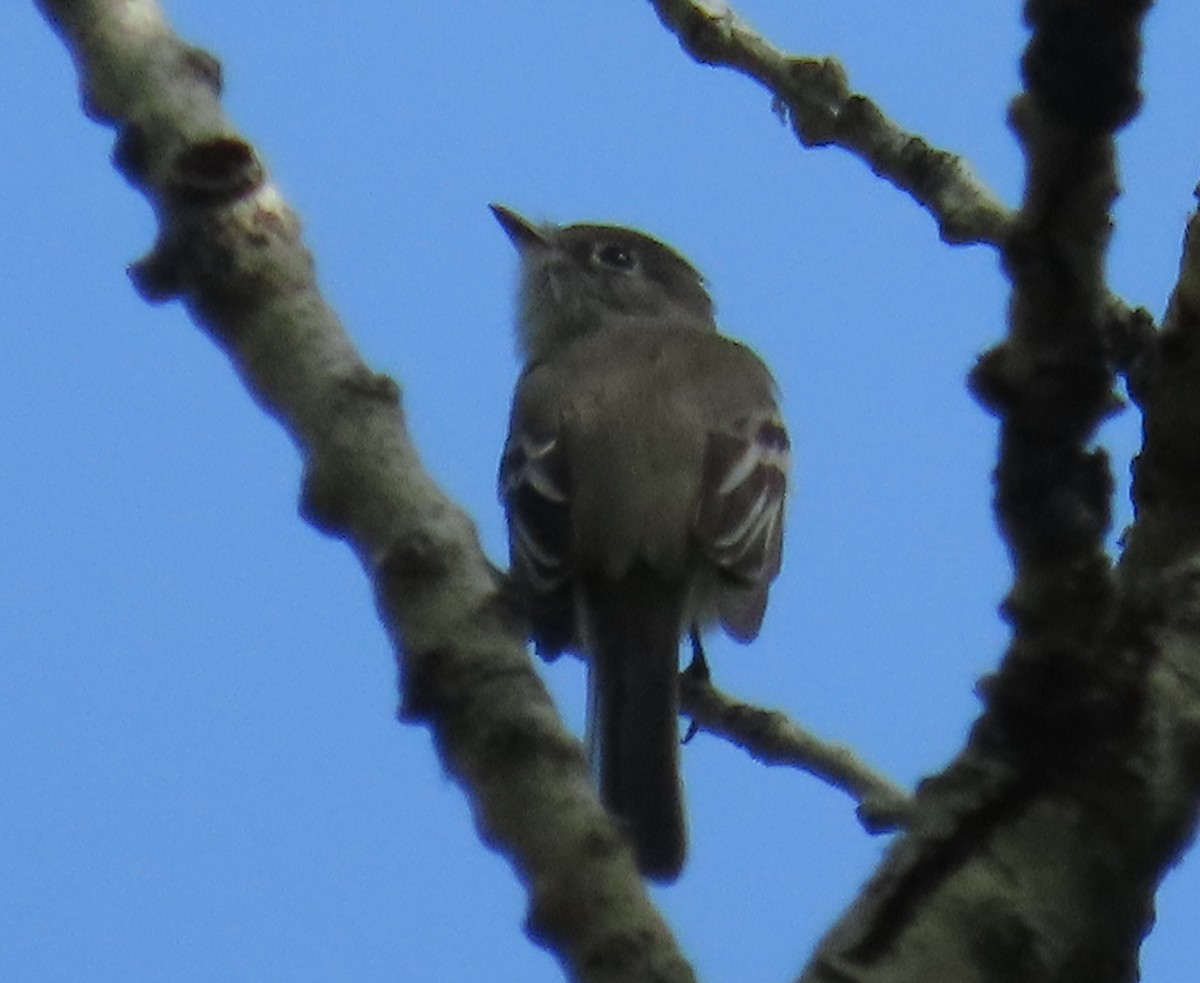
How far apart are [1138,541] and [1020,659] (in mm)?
845

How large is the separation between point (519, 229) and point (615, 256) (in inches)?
16.7

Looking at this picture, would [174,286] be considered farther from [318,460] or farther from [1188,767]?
[1188,767]

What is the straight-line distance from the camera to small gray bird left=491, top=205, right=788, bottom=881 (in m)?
5.49

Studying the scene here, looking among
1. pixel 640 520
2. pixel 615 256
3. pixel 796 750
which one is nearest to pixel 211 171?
pixel 796 750

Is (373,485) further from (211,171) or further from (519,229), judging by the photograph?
(519,229)

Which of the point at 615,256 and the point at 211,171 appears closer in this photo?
the point at 211,171

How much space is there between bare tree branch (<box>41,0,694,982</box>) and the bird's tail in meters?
1.87

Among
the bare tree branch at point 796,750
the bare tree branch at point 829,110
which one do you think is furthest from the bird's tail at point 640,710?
the bare tree branch at point 829,110

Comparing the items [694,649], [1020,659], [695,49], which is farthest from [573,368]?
[1020,659]

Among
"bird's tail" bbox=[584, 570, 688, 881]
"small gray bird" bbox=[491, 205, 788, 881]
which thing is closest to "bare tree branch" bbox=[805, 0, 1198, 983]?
"bird's tail" bbox=[584, 570, 688, 881]

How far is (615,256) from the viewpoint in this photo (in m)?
8.47

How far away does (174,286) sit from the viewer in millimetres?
3111

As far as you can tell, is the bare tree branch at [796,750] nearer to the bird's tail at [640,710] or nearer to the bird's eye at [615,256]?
the bird's tail at [640,710]

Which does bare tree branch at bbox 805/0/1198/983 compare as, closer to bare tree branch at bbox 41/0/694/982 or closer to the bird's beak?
bare tree branch at bbox 41/0/694/982
